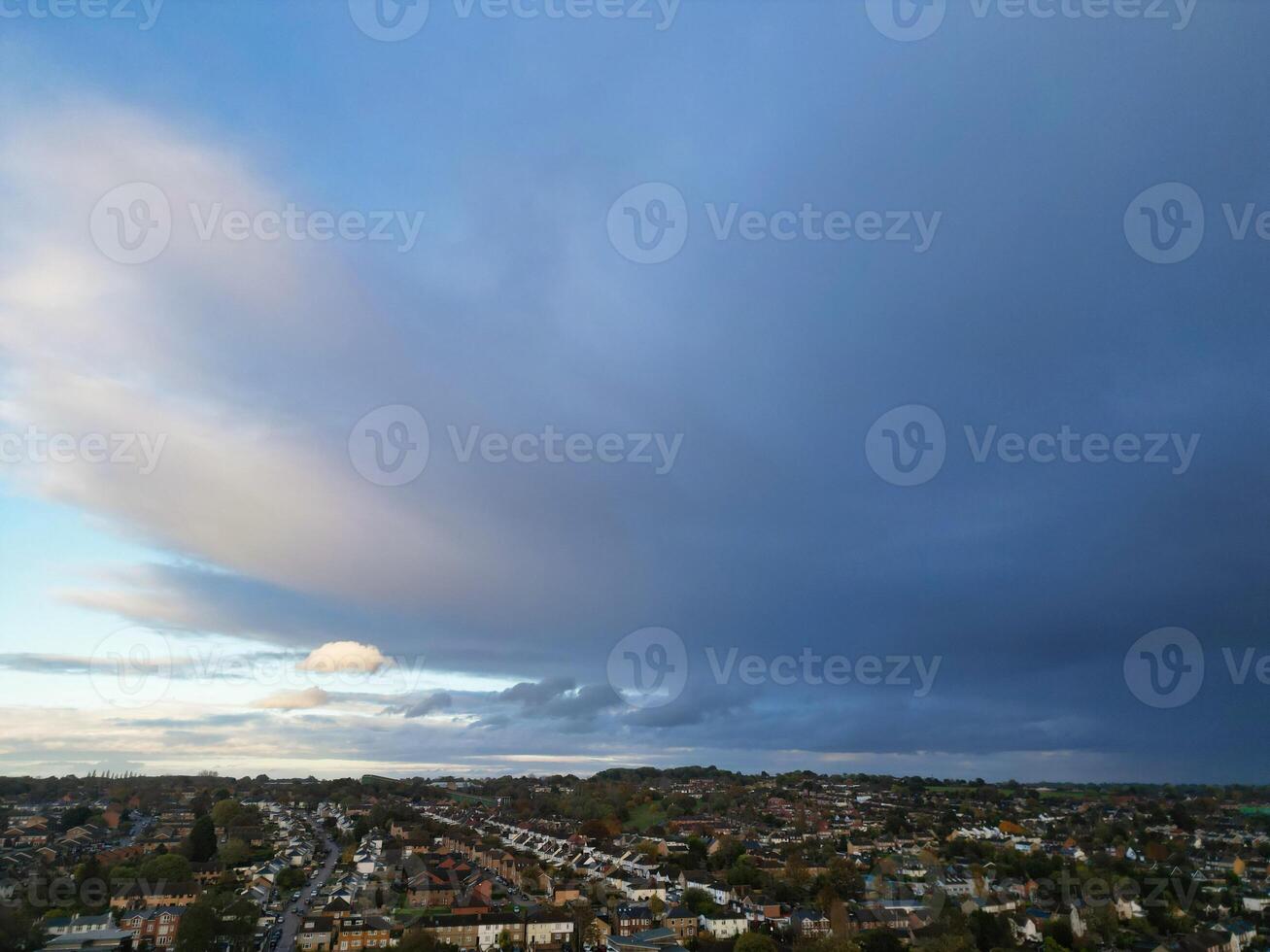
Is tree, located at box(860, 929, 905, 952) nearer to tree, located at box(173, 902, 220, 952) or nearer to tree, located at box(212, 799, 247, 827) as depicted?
tree, located at box(173, 902, 220, 952)

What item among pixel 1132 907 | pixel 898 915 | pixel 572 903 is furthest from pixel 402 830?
pixel 1132 907

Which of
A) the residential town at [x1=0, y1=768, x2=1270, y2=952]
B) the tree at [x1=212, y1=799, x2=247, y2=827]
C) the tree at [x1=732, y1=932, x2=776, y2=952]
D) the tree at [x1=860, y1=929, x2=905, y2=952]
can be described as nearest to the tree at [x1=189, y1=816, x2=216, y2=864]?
the residential town at [x1=0, y1=768, x2=1270, y2=952]

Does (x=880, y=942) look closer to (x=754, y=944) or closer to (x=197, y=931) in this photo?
(x=754, y=944)

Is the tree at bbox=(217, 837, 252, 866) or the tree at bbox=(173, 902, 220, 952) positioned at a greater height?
the tree at bbox=(173, 902, 220, 952)

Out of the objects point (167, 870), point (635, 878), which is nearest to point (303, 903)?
point (167, 870)

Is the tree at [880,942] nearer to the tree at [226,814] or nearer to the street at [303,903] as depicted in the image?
the street at [303,903]
